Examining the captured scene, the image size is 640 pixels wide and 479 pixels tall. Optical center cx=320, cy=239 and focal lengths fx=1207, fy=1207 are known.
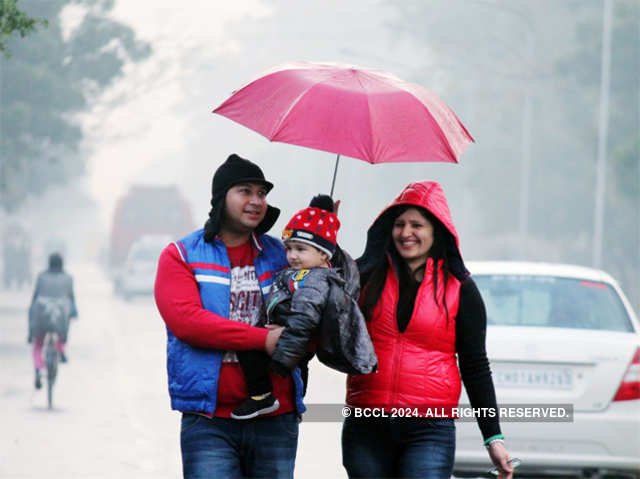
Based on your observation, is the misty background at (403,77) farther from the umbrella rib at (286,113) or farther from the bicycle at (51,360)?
the umbrella rib at (286,113)

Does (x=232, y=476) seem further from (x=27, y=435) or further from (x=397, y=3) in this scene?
(x=397, y=3)

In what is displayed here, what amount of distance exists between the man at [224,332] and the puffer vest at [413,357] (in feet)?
0.95

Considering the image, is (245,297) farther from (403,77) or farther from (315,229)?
(403,77)

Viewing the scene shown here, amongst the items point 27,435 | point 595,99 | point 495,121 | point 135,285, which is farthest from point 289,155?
point 27,435

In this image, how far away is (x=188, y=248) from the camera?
3.94 meters

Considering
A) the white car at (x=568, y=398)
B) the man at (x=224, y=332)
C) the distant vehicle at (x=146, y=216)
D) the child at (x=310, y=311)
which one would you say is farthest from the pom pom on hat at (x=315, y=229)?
the distant vehicle at (x=146, y=216)

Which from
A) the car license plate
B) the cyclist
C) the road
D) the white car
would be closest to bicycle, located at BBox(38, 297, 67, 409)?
the cyclist

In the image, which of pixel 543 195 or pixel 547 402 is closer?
pixel 547 402

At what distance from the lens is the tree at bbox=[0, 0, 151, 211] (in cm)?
2202

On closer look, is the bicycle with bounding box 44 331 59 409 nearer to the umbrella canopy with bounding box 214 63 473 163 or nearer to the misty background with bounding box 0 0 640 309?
the umbrella canopy with bounding box 214 63 473 163

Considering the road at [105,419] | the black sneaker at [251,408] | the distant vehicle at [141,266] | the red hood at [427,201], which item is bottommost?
the road at [105,419]

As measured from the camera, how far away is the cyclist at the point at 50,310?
1233 centimetres

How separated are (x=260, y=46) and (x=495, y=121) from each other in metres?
9.99

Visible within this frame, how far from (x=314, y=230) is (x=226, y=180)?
1.14ft
